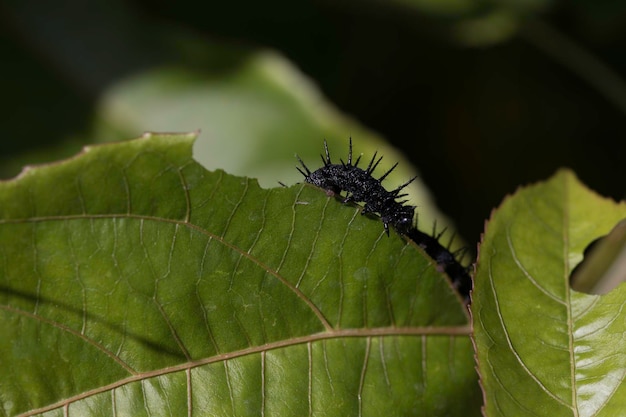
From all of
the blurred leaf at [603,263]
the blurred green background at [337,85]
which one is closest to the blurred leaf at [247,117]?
the blurred green background at [337,85]

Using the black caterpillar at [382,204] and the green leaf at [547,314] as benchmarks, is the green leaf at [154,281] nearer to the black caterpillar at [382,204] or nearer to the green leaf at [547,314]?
the black caterpillar at [382,204]

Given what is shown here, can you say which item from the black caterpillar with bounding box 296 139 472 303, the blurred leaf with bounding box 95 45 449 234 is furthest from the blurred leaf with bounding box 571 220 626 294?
the blurred leaf with bounding box 95 45 449 234

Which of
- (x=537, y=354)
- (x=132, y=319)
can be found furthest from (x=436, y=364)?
(x=132, y=319)

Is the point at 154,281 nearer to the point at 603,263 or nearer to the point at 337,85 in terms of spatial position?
the point at 603,263

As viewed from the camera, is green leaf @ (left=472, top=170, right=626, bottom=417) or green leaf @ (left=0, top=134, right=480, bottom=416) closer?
green leaf @ (left=472, top=170, right=626, bottom=417)

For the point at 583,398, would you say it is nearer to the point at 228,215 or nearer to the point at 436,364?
the point at 436,364

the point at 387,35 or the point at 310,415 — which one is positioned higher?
the point at 387,35

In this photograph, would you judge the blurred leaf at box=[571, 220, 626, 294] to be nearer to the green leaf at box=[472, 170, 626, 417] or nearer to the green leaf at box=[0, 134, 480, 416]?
the green leaf at box=[472, 170, 626, 417]
